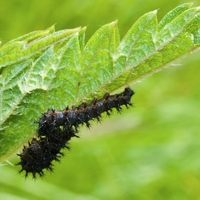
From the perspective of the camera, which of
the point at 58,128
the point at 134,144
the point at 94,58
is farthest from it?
the point at 134,144

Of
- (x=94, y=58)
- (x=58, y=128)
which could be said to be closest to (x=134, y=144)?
(x=58, y=128)

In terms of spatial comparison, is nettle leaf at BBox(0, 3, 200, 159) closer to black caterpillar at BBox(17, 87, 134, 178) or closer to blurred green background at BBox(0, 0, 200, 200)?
black caterpillar at BBox(17, 87, 134, 178)

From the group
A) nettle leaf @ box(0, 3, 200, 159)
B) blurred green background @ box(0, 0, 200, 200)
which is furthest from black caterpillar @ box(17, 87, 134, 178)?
blurred green background @ box(0, 0, 200, 200)

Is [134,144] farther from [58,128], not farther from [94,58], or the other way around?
[94,58]

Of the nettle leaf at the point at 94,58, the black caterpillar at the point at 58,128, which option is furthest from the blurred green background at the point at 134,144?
the nettle leaf at the point at 94,58

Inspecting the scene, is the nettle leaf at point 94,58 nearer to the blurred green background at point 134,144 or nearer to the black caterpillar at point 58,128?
the black caterpillar at point 58,128

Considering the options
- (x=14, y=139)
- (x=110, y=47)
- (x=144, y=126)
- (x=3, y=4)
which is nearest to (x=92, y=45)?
(x=110, y=47)
